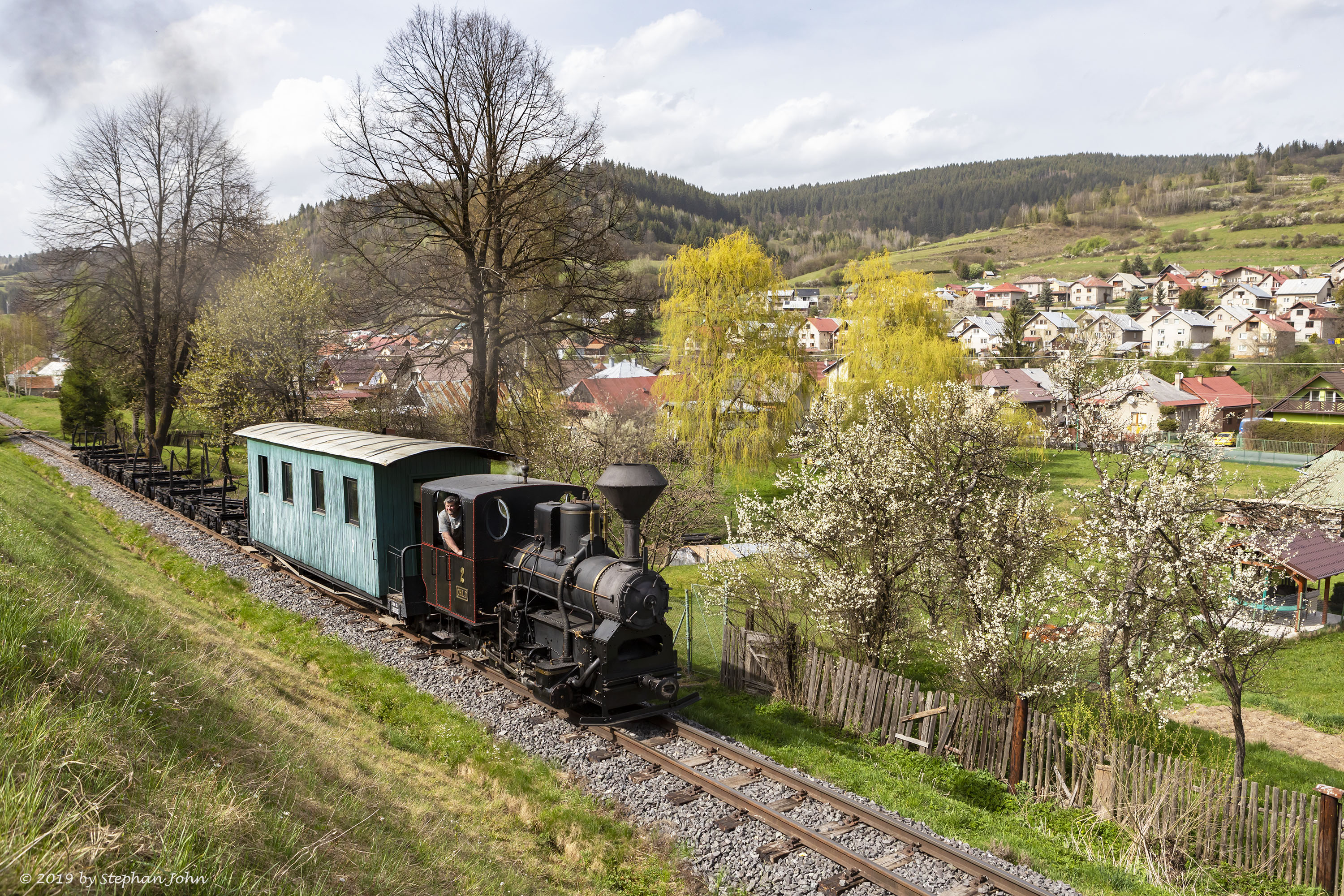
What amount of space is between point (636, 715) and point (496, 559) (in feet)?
10.8

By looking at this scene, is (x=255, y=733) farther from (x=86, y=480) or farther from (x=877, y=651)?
(x=86, y=480)

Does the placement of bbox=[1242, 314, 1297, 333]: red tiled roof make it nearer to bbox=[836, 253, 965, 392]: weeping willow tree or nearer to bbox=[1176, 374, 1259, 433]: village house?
bbox=[1176, 374, 1259, 433]: village house

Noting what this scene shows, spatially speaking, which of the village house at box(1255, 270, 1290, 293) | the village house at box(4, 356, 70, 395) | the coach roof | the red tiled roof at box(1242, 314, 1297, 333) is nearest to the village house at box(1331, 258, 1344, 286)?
the village house at box(1255, 270, 1290, 293)

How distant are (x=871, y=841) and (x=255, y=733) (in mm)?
6131

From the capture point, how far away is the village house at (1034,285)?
469ft

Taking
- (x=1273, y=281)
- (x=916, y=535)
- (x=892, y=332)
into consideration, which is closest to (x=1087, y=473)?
(x=892, y=332)

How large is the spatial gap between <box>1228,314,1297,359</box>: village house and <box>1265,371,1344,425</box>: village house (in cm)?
2282

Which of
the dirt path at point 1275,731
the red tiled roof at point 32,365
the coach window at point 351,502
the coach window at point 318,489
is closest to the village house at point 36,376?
the red tiled roof at point 32,365

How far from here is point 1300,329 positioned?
97938 mm

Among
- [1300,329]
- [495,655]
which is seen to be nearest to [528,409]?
[495,655]

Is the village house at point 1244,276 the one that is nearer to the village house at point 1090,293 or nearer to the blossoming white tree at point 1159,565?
the village house at point 1090,293

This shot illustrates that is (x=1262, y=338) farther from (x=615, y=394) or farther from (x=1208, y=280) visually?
(x=615, y=394)

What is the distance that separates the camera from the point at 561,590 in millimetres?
10547

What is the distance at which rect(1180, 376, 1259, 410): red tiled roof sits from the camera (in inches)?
2440
